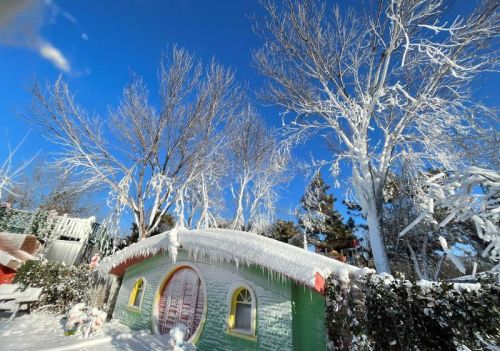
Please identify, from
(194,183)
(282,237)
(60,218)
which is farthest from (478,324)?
(282,237)

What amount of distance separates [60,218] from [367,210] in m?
18.0

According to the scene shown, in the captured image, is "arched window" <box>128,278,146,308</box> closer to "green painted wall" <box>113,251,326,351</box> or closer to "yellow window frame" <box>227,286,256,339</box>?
"green painted wall" <box>113,251,326,351</box>

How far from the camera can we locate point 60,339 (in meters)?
6.70

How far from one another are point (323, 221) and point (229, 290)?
21.2 metres

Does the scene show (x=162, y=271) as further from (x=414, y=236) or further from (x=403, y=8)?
(x=414, y=236)

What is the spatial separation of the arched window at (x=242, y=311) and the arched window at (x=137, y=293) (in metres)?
4.35

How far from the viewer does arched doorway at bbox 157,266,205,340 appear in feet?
23.5

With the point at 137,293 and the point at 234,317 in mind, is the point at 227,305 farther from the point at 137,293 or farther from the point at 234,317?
the point at 137,293

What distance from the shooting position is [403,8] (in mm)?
9594

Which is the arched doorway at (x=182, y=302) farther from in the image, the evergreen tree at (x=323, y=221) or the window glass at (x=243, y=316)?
the evergreen tree at (x=323, y=221)

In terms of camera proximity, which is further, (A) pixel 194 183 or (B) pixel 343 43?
(A) pixel 194 183

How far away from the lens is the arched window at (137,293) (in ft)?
29.9

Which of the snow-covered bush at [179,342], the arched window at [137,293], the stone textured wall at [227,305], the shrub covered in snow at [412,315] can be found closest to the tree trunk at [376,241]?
the shrub covered in snow at [412,315]

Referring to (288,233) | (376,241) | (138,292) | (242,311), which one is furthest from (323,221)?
(242,311)
